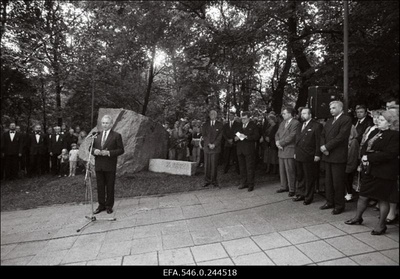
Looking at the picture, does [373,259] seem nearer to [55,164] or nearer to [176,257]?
[176,257]

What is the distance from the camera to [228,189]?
728cm

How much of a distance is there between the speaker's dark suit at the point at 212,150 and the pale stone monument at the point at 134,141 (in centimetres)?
277

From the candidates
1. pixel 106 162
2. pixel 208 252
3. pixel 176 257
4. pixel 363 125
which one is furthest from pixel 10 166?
pixel 363 125

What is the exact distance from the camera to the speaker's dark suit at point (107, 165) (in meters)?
5.66

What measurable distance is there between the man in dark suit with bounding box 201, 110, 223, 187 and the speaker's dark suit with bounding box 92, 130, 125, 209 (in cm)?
268

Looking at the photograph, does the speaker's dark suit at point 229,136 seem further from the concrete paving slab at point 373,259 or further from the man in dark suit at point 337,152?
the concrete paving slab at point 373,259

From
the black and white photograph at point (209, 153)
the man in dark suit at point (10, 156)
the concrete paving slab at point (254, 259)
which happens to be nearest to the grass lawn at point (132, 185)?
the black and white photograph at point (209, 153)

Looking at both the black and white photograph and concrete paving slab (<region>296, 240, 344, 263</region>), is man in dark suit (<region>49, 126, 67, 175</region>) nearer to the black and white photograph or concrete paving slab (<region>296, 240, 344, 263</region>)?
the black and white photograph

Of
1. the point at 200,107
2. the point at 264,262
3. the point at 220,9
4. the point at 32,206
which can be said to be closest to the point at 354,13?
the point at 220,9

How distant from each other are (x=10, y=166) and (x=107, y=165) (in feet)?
5.36

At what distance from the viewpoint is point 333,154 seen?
4.93 meters

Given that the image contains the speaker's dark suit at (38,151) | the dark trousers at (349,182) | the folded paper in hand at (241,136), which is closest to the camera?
the dark trousers at (349,182)

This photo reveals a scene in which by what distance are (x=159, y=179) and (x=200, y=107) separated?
21.9ft

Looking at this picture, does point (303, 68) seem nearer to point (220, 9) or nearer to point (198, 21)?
point (220, 9)
